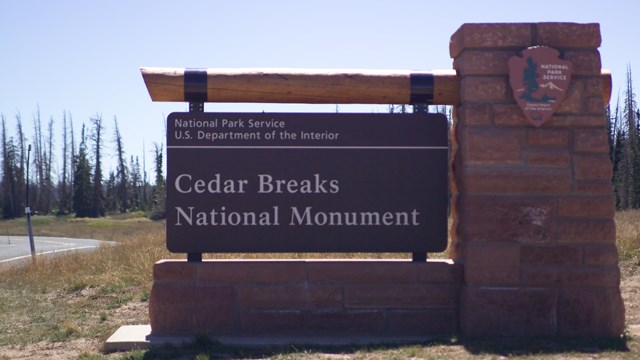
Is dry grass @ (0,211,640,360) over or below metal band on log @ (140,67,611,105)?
below

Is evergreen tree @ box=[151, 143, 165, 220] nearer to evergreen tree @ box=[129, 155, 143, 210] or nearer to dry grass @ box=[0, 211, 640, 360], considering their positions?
evergreen tree @ box=[129, 155, 143, 210]

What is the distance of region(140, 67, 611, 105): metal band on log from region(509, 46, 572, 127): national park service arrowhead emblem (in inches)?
22.6

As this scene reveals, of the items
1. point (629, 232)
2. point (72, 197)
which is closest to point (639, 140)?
point (629, 232)

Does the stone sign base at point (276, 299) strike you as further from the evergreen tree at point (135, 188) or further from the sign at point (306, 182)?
the evergreen tree at point (135, 188)

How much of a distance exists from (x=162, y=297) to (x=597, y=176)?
13.7 ft

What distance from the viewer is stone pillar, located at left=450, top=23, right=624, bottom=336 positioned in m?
7.19

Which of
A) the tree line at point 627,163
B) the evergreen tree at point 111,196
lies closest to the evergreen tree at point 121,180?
the evergreen tree at point 111,196

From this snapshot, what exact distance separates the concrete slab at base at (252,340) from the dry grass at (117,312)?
0.59ft

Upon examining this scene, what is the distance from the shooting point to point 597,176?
7234 mm

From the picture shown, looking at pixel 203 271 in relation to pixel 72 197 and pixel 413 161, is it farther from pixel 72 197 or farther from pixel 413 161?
pixel 72 197

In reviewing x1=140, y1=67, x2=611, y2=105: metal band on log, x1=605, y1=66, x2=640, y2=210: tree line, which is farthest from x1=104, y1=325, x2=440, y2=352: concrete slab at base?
x1=605, y1=66, x2=640, y2=210: tree line

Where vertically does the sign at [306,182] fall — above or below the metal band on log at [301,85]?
below

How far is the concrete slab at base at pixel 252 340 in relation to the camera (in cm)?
698

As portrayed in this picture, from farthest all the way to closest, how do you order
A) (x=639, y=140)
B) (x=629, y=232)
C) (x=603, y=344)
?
(x=639, y=140) < (x=629, y=232) < (x=603, y=344)
